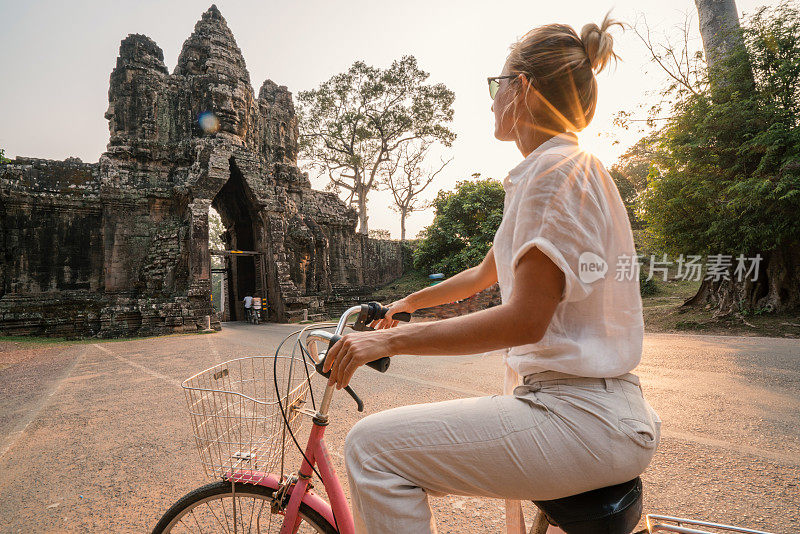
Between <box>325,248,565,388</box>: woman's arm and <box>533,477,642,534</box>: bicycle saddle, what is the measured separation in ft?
1.43

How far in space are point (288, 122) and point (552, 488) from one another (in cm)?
2648

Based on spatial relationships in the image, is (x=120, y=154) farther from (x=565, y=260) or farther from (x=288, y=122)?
(x=565, y=260)

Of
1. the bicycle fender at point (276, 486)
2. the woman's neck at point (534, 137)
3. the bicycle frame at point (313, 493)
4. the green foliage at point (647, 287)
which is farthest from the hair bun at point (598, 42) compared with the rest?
the green foliage at point (647, 287)

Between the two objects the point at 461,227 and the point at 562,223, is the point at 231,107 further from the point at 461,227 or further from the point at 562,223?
the point at 562,223

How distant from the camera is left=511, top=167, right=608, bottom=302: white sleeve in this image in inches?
38.4

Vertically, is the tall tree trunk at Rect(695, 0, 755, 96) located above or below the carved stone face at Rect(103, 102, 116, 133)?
below

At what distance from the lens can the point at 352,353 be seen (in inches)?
42.4

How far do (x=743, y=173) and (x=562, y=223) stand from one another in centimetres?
1309

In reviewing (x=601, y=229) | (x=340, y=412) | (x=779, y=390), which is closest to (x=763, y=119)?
(x=779, y=390)

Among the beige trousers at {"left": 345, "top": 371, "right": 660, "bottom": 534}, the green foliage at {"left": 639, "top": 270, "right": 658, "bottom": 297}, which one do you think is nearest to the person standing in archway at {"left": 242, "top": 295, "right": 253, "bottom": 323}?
the green foliage at {"left": 639, "top": 270, "right": 658, "bottom": 297}

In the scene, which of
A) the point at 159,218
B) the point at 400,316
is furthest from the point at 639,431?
the point at 159,218

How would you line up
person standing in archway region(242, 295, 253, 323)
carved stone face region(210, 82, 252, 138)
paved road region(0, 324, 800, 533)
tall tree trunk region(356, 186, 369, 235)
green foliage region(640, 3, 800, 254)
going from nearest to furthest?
paved road region(0, 324, 800, 533), green foliage region(640, 3, 800, 254), person standing in archway region(242, 295, 253, 323), carved stone face region(210, 82, 252, 138), tall tree trunk region(356, 186, 369, 235)

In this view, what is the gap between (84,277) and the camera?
1727cm

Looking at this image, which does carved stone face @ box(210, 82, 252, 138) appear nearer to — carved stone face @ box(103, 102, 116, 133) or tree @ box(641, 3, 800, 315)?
carved stone face @ box(103, 102, 116, 133)
